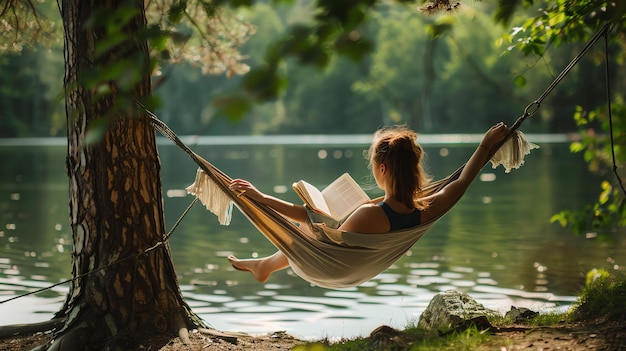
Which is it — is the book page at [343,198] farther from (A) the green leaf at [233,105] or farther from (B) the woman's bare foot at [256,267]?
(A) the green leaf at [233,105]

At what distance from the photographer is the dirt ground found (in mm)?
2920

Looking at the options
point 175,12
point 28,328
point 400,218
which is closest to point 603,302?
point 400,218

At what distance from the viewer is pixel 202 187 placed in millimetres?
3617

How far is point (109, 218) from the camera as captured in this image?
351 centimetres

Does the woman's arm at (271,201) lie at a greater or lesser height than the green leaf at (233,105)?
lesser

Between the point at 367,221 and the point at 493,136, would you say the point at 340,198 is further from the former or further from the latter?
the point at 493,136

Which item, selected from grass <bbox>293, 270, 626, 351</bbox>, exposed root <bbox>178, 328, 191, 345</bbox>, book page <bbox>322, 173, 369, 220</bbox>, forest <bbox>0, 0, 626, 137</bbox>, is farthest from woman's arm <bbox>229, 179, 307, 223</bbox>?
forest <bbox>0, 0, 626, 137</bbox>

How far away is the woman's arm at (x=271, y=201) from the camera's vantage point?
3.45 meters

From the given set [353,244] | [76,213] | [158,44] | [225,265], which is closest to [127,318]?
[76,213]

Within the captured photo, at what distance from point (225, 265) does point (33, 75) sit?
3263cm

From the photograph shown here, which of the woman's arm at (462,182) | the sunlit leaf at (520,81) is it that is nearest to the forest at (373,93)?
the sunlit leaf at (520,81)

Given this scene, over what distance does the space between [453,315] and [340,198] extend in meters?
0.69

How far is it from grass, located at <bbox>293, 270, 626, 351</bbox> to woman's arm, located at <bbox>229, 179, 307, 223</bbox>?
21.4 inches

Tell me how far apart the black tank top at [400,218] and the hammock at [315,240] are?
42mm
